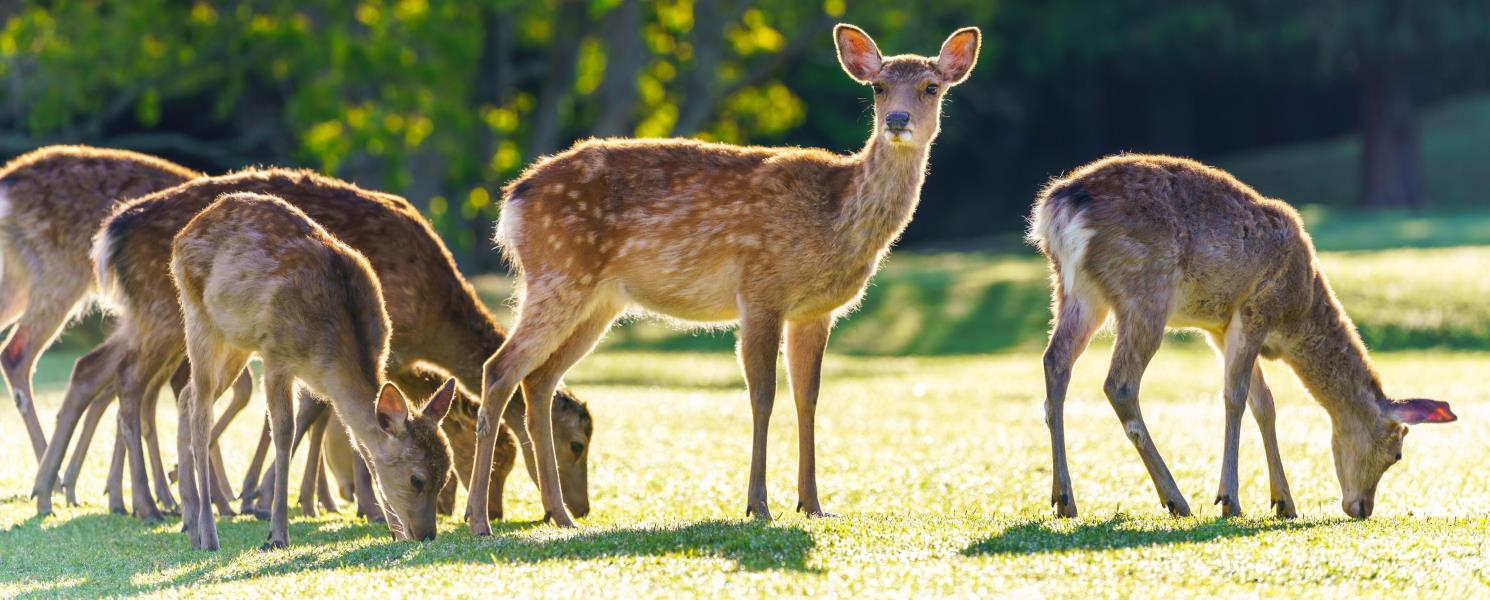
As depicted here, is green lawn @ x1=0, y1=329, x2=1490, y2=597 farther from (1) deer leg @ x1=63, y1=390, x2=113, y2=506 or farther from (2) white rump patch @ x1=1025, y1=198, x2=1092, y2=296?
(2) white rump patch @ x1=1025, y1=198, x2=1092, y2=296

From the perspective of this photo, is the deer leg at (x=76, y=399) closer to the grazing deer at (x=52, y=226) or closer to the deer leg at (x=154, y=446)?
the deer leg at (x=154, y=446)

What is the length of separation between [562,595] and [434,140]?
Result: 20918mm

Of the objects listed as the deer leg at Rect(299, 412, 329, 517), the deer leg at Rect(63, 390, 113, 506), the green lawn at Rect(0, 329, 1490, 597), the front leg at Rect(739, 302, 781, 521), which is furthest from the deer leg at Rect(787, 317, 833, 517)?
the deer leg at Rect(63, 390, 113, 506)

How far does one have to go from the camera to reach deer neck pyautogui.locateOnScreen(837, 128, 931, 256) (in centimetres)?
950

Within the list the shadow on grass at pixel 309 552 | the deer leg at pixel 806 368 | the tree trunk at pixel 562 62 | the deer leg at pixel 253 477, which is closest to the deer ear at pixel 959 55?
the deer leg at pixel 806 368

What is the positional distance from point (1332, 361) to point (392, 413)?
16.3 ft

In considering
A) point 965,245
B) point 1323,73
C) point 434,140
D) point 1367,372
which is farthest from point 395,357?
point 1323,73

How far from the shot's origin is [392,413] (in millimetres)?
8727

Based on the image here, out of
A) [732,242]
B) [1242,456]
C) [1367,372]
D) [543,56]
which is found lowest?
[1242,456]

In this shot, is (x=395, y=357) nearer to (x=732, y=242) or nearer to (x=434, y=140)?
(x=732, y=242)

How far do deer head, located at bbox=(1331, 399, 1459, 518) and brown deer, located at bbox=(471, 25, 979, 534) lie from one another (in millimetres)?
2700

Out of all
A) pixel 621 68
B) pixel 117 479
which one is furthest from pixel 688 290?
pixel 621 68

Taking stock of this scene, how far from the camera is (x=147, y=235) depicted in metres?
9.75

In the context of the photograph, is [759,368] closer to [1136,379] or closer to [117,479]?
[1136,379]
